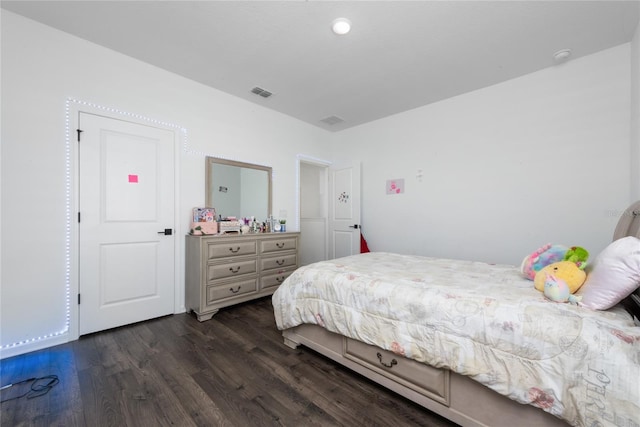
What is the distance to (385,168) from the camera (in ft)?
13.2

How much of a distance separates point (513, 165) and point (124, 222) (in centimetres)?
423

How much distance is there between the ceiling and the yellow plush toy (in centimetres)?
192

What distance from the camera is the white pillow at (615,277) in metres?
1.07

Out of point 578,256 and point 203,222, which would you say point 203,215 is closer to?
point 203,222

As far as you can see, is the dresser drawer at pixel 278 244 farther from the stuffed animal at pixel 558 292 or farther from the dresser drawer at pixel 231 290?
the stuffed animal at pixel 558 292

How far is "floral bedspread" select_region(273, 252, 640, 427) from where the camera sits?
0.96 metres

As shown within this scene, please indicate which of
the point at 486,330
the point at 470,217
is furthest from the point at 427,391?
the point at 470,217

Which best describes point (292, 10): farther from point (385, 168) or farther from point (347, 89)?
point (385, 168)

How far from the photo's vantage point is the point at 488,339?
3.97ft

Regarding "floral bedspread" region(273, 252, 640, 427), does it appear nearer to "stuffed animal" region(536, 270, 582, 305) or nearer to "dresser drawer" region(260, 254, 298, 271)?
"stuffed animal" region(536, 270, 582, 305)

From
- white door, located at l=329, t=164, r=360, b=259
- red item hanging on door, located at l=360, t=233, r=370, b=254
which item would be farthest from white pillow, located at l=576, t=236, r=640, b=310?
white door, located at l=329, t=164, r=360, b=259

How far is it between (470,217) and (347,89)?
2227 mm

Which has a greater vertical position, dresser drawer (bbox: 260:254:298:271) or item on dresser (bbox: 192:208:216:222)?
item on dresser (bbox: 192:208:216:222)

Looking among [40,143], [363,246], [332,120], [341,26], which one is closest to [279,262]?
[363,246]
